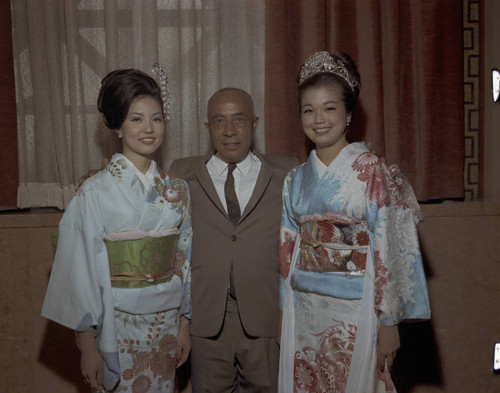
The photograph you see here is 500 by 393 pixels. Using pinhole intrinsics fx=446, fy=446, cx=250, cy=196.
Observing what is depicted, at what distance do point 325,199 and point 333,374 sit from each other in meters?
0.60

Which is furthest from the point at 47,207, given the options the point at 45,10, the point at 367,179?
the point at 367,179

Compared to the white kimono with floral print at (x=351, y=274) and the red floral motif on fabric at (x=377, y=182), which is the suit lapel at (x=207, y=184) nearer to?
the white kimono with floral print at (x=351, y=274)

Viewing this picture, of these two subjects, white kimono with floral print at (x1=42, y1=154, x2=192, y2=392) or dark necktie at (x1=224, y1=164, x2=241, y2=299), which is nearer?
white kimono with floral print at (x1=42, y1=154, x2=192, y2=392)

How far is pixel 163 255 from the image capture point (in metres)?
1.58

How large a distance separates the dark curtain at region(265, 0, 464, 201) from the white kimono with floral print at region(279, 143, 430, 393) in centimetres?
63

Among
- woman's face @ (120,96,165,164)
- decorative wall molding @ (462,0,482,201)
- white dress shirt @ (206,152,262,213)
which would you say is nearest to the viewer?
woman's face @ (120,96,165,164)

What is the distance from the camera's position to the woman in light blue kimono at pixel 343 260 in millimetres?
1489

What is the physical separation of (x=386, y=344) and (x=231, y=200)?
0.81 m

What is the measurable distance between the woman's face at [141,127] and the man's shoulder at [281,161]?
579mm

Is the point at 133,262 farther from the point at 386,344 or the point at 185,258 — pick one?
the point at 386,344

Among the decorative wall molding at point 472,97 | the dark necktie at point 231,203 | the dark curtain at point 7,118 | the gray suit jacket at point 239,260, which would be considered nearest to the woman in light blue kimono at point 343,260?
the gray suit jacket at point 239,260

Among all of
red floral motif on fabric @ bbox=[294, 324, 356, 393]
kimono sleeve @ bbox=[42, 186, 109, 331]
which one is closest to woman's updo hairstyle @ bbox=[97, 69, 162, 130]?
kimono sleeve @ bbox=[42, 186, 109, 331]

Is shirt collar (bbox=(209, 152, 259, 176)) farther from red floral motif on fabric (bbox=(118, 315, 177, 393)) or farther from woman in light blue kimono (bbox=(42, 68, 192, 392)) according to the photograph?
red floral motif on fabric (bbox=(118, 315, 177, 393))

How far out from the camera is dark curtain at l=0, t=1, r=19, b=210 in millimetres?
2102
